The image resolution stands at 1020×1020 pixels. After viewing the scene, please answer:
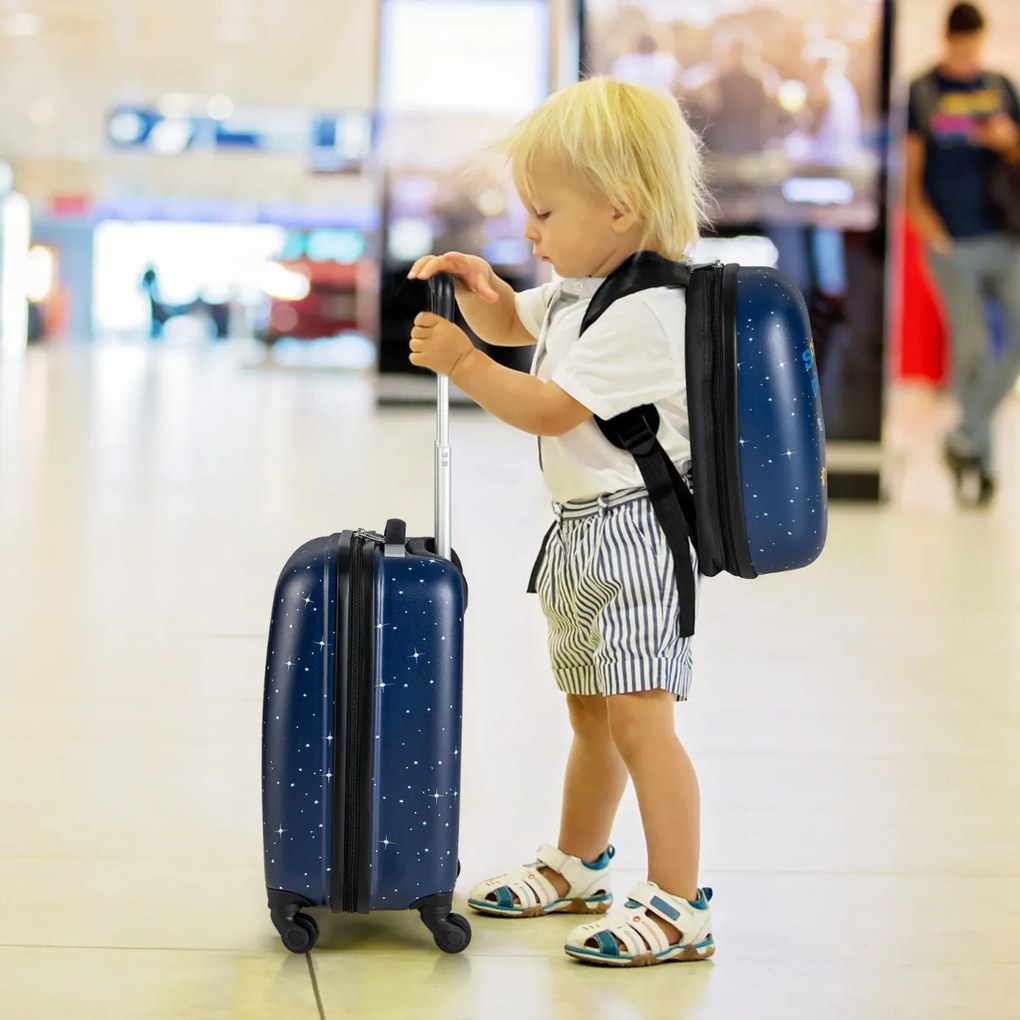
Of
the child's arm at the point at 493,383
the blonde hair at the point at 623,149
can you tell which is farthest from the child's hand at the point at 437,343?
the blonde hair at the point at 623,149

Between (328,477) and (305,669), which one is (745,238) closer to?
(328,477)

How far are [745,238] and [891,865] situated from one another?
4.76 metres

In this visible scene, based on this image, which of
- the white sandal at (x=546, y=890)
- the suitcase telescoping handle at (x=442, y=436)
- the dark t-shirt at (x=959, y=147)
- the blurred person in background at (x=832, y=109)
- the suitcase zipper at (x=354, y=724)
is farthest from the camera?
the blurred person in background at (x=832, y=109)

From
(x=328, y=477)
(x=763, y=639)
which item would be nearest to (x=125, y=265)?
(x=328, y=477)

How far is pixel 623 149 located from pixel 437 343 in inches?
11.7

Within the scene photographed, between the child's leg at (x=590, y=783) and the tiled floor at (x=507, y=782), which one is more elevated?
the child's leg at (x=590, y=783)

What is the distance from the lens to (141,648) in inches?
125

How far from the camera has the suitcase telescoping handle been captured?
1.68 meters

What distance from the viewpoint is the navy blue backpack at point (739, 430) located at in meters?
1.66

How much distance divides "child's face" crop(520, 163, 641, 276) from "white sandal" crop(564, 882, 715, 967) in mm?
708

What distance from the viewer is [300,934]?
1.60m

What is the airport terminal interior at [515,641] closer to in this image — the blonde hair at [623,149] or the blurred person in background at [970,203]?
the blurred person in background at [970,203]

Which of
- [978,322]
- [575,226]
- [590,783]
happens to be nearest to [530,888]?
[590,783]

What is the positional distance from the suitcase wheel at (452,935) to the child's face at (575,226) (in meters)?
0.74
